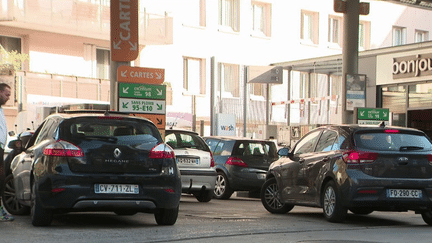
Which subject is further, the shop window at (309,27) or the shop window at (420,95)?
the shop window at (309,27)

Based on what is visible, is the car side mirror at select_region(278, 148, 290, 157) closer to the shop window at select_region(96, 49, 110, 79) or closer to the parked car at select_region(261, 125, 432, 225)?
the parked car at select_region(261, 125, 432, 225)

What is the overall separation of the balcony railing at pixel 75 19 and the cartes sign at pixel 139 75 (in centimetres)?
1828

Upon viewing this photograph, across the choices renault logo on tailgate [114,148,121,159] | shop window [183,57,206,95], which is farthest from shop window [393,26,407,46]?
renault logo on tailgate [114,148,121,159]

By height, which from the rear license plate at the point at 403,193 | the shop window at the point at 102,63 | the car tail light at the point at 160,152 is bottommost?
the rear license plate at the point at 403,193

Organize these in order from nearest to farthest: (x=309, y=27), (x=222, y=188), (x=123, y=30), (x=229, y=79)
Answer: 1. (x=123, y=30)
2. (x=222, y=188)
3. (x=229, y=79)
4. (x=309, y=27)

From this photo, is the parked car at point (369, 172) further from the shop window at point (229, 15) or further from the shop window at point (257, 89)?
Result: the shop window at point (257, 89)

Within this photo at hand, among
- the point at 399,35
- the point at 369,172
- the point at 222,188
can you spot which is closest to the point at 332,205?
the point at 369,172

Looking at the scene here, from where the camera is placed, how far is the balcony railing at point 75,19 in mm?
34906

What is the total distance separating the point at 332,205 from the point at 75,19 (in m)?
25.7

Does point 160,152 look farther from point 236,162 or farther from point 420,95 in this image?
point 420,95

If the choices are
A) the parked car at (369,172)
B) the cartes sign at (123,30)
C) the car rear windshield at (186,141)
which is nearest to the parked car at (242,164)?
the car rear windshield at (186,141)

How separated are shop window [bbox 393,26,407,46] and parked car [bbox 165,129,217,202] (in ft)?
116

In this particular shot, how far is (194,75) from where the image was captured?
140 ft

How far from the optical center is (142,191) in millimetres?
11125
